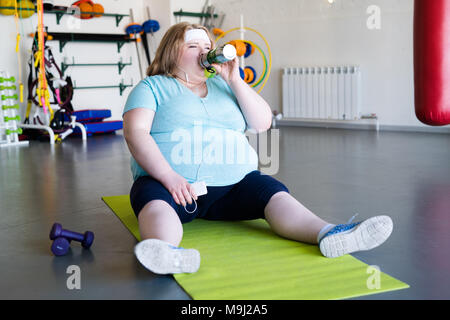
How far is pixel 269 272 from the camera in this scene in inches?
58.7

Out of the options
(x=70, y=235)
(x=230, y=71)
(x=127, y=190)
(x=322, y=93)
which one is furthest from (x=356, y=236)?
(x=322, y=93)

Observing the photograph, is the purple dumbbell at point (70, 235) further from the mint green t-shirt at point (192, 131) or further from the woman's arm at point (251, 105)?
the woman's arm at point (251, 105)

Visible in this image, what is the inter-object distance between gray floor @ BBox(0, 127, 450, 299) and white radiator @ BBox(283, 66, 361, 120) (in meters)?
1.10

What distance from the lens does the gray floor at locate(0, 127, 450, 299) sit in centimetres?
146

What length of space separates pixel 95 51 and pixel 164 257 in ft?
18.2

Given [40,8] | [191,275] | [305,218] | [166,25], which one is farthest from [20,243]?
[166,25]

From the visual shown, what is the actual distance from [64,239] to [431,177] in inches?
85.0

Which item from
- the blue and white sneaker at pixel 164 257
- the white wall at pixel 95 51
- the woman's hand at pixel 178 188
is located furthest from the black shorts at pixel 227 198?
the white wall at pixel 95 51

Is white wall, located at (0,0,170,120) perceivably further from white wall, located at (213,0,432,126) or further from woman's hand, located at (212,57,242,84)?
woman's hand, located at (212,57,242,84)

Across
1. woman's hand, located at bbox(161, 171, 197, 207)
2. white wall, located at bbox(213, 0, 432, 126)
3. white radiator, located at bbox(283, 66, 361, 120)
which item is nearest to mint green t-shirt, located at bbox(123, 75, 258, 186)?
woman's hand, located at bbox(161, 171, 197, 207)

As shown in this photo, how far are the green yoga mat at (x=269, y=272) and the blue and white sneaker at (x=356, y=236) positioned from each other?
4 cm

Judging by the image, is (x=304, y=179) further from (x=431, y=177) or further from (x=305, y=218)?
(x=305, y=218)

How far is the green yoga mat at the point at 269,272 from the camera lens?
52.8 inches

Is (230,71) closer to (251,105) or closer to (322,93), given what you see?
(251,105)
